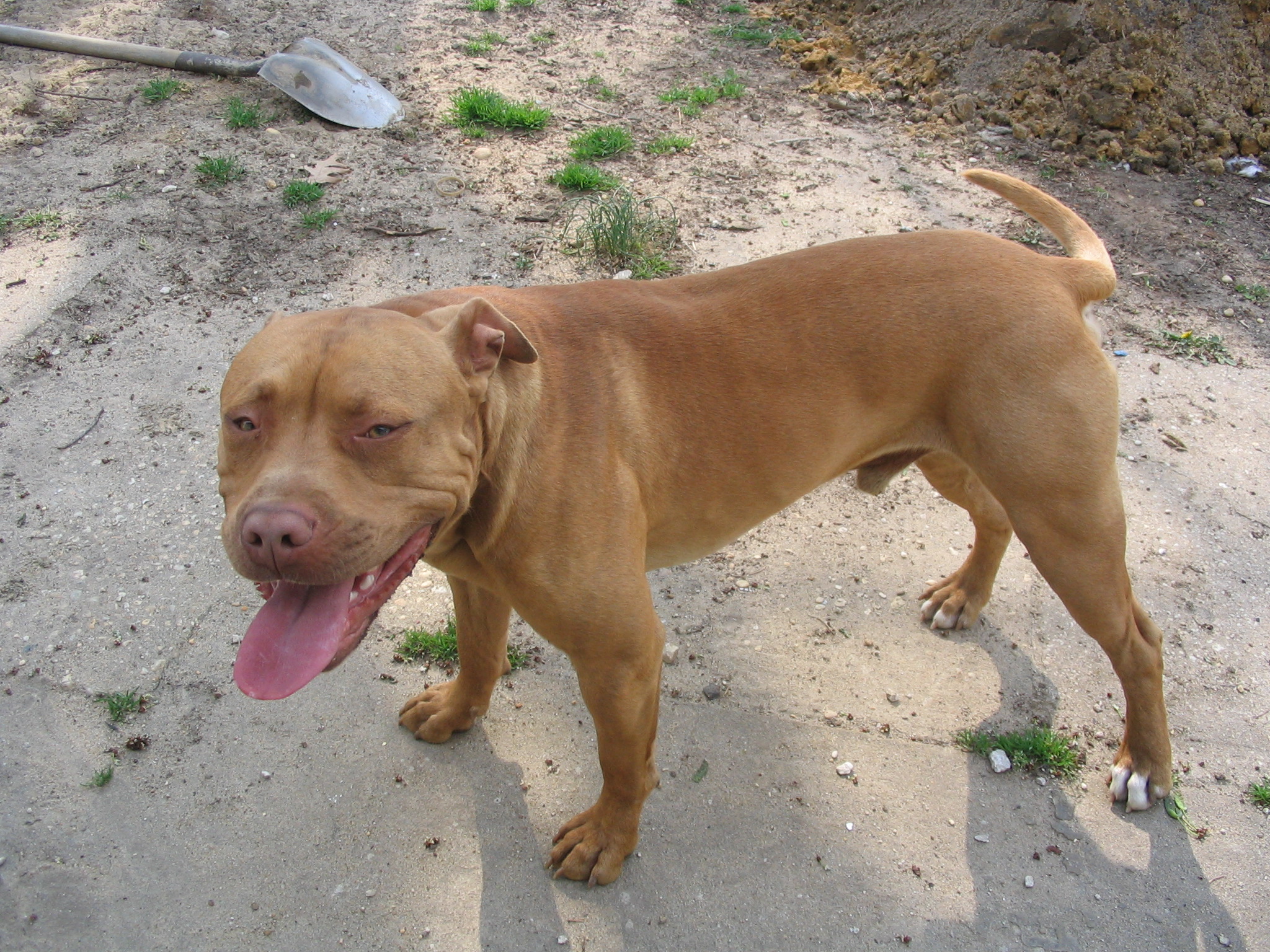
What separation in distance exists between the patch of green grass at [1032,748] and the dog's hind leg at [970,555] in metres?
0.53

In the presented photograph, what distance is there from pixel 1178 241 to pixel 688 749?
4669 mm

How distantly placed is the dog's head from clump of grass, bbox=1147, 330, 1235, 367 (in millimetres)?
4181

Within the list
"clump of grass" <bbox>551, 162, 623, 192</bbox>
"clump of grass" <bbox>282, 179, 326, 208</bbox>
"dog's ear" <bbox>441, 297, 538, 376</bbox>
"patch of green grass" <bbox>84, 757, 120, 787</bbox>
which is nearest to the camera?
"dog's ear" <bbox>441, 297, 538, 376</bbox>

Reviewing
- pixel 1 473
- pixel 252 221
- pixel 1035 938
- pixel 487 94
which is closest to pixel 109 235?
pixel 252 221

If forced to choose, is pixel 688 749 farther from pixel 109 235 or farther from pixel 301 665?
pixel 109 235

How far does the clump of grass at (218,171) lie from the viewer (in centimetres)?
569

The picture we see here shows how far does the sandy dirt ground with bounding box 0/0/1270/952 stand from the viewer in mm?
2723

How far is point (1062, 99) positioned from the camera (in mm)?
6508

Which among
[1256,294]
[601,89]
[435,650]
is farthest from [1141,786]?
[601,89]

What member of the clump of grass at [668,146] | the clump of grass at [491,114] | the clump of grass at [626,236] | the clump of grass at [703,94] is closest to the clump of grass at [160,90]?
the clump of grass at [491,114]

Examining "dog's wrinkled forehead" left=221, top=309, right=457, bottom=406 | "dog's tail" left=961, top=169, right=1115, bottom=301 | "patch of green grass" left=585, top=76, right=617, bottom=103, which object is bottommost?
"patch of green grass" left=585, top=76, right=617, bottom=103

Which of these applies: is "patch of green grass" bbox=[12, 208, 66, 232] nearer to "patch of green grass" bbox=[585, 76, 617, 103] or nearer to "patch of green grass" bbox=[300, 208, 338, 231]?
"patch of green grass" bbox=[300, 208, 338, 231]

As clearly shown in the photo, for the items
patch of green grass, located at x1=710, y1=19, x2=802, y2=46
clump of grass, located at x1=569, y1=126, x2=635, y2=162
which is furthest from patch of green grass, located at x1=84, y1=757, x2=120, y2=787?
patch of green grass, located at x1=710, y1=19, x2=802, y2=46

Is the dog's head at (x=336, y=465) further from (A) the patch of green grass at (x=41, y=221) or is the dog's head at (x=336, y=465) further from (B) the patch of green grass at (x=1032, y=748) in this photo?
(A) the patch of green grass at (x=41, y=221)
